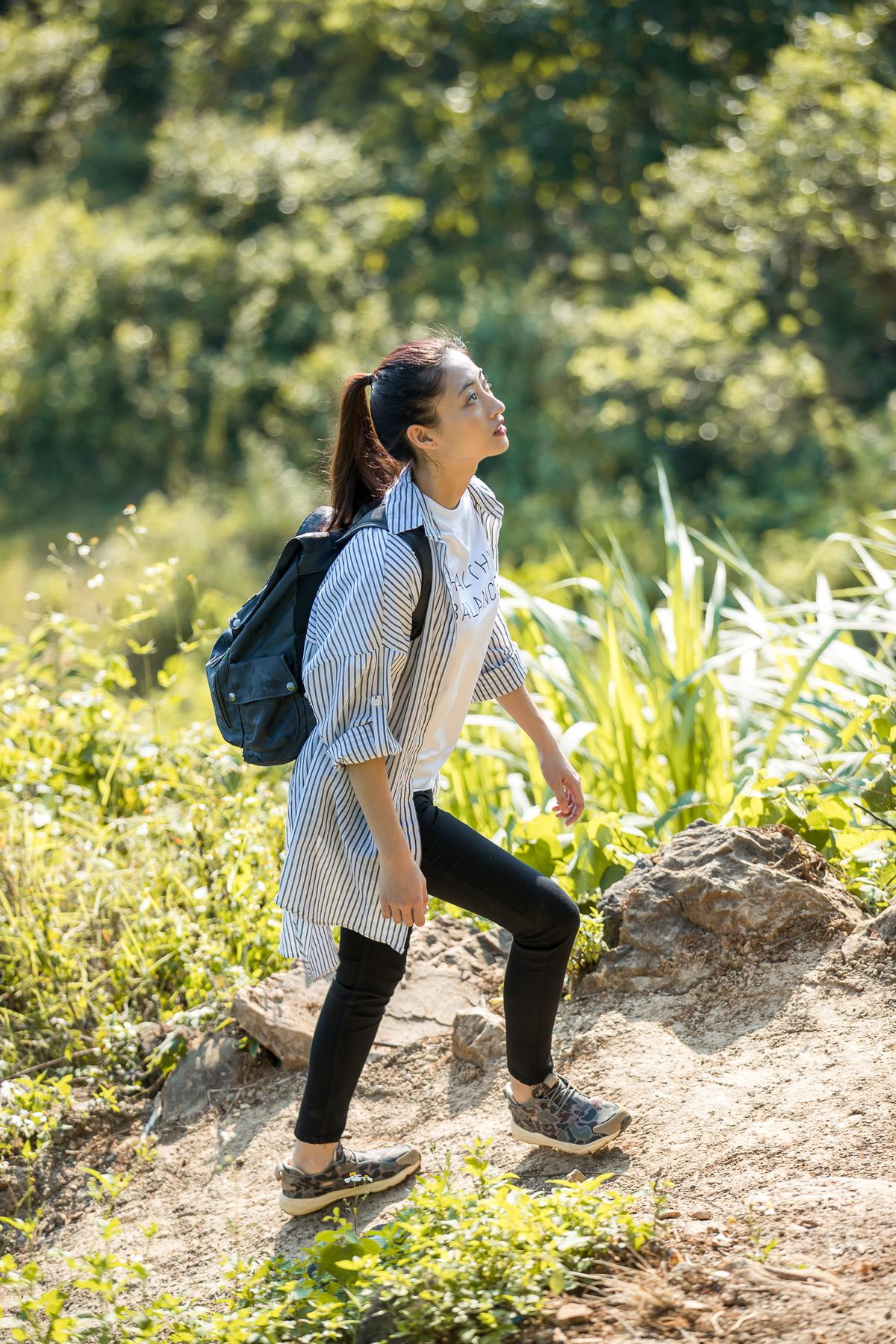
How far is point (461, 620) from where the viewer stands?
7.61ft

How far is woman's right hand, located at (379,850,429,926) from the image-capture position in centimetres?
219

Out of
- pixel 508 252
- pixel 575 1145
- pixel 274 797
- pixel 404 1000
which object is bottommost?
pixel 508 252

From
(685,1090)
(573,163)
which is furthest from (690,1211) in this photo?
(573,163)

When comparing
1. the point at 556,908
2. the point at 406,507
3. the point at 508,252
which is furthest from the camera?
the point at 508,252

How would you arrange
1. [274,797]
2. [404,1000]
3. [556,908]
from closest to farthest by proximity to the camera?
1. [556,908]
2. [404,1000]
3. [274,797]

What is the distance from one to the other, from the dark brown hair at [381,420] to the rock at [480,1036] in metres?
1.27

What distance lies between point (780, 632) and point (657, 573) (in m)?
4.24

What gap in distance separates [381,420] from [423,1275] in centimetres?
146

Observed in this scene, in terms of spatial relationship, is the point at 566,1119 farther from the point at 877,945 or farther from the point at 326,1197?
the point at 877,945

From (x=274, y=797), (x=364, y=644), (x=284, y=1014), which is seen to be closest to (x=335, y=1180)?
(x=284, y=1014)

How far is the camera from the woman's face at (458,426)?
2.34 metres

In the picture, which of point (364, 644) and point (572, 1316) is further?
point (364, 644)

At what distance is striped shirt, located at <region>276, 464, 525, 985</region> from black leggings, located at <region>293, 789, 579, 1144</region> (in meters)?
0.08

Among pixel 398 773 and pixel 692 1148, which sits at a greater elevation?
pixel 398 773
